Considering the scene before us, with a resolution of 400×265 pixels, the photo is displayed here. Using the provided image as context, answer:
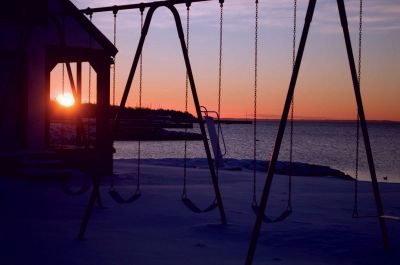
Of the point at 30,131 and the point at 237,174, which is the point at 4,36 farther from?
the point at 237,174

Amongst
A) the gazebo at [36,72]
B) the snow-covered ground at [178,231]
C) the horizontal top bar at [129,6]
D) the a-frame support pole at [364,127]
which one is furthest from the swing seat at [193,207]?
the gazebo at [36,72]

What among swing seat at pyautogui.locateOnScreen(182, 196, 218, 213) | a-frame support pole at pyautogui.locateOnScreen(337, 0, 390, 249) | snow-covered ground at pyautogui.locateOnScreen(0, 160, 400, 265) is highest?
a-frame support pole at pyautogui.locateOnScreen(337, 0, 390, 249)

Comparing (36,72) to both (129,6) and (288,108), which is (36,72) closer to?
(129,6)

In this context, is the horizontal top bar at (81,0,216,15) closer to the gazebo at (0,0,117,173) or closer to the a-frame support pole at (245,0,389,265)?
the a-frame support pole at (245,0,389,265)

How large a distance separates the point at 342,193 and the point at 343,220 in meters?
3.94

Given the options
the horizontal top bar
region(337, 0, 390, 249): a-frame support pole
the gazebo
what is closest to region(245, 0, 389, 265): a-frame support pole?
region(337, 0, 390, 249): a-frame support pole

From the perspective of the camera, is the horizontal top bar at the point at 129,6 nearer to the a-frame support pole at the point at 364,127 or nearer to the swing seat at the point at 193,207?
the a-frame support pole at the point at 364,127

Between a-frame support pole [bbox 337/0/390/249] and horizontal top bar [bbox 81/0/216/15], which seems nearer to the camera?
a-frame support pole [bbox 337/0/390/249]

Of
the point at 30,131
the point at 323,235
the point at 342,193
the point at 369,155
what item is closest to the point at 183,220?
the point at 323,235

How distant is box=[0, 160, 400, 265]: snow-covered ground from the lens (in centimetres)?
638

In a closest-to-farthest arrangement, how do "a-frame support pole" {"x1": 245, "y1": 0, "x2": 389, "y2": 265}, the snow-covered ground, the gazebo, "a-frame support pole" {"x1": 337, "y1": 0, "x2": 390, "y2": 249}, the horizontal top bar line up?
"a-frame support pole" {"x1": 245, "y1": 0, "x2": 389, "y2": 265}, the snow-covered ground, "a-frame support pole" {"x1": 337, "y1": 0, "x2": 390, "y2": 249}, the horizontal top bar, the gazebo

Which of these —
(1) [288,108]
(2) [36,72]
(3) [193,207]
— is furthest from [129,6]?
(2) [36,72]

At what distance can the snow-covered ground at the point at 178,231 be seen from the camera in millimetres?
6383

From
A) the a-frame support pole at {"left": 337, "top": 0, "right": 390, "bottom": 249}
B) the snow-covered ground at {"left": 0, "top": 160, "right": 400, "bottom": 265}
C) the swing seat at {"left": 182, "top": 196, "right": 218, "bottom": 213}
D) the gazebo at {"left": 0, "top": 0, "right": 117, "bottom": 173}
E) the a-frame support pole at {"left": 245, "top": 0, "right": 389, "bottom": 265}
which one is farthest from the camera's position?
the gazebo at {"left": 0, "top": 0, "right": 117, "bottom": 173}
